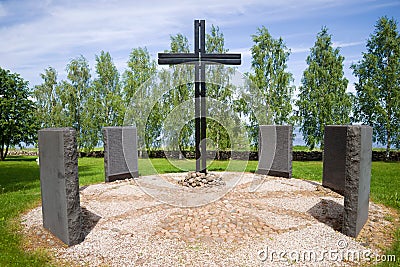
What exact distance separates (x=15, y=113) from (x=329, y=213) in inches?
820

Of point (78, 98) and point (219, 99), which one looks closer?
point (219, 99)

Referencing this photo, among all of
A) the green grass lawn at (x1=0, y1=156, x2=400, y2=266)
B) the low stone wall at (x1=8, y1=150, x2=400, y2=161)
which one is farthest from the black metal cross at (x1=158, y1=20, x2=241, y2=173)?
the low stone wall at (x1=8, y1=150, x2=400, y2=161)

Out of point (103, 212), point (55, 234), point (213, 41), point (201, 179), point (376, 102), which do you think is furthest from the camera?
point (376, 102)

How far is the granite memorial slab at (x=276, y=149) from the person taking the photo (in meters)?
9.62

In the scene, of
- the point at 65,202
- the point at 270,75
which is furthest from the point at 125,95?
the point at 65,202

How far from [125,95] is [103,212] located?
13.3 meters

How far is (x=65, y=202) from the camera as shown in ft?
14.4

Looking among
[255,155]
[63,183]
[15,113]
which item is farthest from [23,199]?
[15,113]

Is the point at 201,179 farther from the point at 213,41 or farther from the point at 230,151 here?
the point at 213,41

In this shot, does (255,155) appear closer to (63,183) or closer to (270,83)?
(270,83)

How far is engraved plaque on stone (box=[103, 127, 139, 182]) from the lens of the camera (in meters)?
9.20

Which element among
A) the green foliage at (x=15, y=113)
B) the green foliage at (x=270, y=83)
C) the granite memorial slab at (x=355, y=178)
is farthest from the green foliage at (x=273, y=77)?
the green foliage at (x=15, y=113)

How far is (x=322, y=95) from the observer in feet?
57.3

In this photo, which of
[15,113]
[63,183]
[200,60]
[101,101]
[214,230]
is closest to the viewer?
[63,183]
